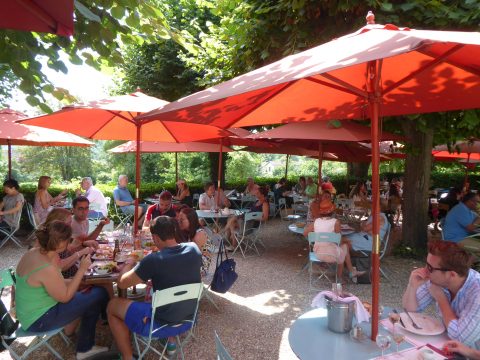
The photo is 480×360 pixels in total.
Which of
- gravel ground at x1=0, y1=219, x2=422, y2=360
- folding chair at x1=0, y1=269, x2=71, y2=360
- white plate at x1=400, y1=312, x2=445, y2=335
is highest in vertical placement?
white plate at x1=400, y1=312, x2=445, y2=335

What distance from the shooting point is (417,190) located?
313 inches

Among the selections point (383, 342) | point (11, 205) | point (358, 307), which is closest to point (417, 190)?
point (358, 307)

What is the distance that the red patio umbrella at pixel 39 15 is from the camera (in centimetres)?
184

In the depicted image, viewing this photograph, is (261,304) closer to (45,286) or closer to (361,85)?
(45,286)

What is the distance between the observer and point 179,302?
3307 millimetres

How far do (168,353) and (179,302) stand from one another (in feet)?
2.67

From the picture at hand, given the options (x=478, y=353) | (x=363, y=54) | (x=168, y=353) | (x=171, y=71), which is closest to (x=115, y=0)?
(x=363, y=54)

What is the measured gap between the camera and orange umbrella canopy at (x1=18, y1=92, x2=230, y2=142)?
16.1ft

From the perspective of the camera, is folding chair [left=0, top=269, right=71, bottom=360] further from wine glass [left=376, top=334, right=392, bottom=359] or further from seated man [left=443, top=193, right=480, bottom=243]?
seated man [left=443, top=193, right=480, bottom=243]

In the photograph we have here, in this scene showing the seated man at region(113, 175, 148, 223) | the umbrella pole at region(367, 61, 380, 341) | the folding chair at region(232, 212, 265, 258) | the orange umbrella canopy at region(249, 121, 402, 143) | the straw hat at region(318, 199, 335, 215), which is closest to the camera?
the umbrella pole at region(367, 61, 380, 341)

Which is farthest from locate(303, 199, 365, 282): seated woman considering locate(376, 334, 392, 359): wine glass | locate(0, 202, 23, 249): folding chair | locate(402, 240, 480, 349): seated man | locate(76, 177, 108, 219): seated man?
locate(0, 202, 23, 249): folding chair

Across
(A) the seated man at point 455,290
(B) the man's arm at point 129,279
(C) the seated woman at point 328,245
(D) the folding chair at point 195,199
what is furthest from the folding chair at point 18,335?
(D) the folding chair at point 195,199

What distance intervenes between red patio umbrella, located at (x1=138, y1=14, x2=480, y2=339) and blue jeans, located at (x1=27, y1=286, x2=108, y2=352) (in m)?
1.98

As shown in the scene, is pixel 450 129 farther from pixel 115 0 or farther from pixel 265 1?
pixel 115 0
